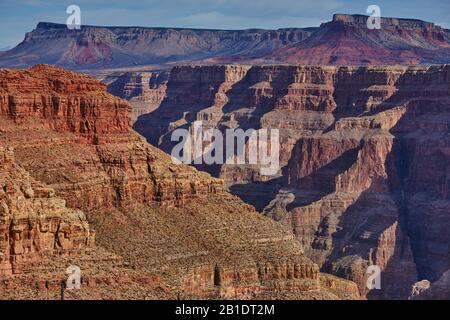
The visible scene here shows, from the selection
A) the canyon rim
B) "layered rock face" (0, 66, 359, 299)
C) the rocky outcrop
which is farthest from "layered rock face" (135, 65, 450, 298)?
the rocky outcrop

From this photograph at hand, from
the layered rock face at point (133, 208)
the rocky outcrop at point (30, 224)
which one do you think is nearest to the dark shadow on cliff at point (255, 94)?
the layered rock face at point (133, 208)

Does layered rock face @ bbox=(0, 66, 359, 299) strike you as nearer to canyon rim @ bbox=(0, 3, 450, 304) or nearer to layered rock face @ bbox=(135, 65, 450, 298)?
canyon rim @ bbox=(0, 3, 450, 304)

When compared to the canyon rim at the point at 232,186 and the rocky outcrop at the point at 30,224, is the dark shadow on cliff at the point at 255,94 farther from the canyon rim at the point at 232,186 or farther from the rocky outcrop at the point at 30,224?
the rocky outcrop at the point at 30,224

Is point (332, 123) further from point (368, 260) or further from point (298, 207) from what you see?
point (368, 260)

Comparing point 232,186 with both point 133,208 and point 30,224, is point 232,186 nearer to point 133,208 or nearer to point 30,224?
point 133,208

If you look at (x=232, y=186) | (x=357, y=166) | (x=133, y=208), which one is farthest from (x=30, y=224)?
(x=232, y=186)
